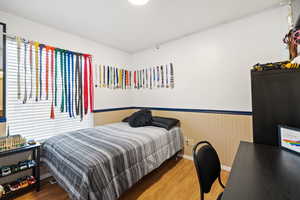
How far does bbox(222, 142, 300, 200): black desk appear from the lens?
672 mm

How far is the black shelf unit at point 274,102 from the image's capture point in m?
1.16

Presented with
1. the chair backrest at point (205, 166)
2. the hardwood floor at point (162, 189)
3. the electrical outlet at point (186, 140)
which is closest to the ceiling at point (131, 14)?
the chair backrest at point (205, 166)

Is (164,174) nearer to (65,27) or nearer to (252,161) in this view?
(252,161)

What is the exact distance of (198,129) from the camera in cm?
250

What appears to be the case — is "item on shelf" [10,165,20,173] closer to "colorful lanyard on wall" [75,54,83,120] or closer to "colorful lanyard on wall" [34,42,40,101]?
"colorful lanyard on wall" [34,42,40,101]

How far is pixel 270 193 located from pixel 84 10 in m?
2.52

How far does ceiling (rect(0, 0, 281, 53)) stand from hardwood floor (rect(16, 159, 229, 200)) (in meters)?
2.44

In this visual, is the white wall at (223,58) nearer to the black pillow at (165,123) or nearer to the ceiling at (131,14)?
the ceiling at (131,14)

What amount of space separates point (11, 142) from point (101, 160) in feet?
4.19

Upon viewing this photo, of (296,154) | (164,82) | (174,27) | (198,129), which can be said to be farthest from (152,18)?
(296,154)

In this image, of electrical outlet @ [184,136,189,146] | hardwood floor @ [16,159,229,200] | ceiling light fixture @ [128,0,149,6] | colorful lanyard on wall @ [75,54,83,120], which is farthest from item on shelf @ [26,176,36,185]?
ceiling light fixture @ [128,0,149,6]

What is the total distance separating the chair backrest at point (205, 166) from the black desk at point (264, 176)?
0.19 m

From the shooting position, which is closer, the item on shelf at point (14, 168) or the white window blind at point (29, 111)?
the item on shelf at point (14, 168)

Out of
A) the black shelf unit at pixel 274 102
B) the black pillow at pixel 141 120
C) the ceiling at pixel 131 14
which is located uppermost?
the ceiling at pixel 131 14
